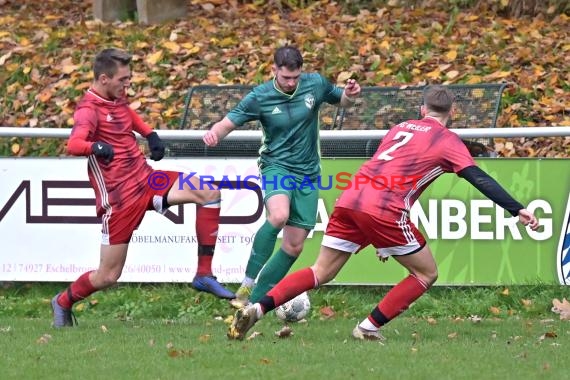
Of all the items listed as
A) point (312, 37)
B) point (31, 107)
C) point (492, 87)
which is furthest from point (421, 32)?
point (31, 107)

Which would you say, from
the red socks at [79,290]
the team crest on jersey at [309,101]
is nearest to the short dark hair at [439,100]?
the team crest on jersey at [309,101]

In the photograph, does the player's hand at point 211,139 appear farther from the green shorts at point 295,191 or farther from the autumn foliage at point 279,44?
the autumn foliage at point 279,44

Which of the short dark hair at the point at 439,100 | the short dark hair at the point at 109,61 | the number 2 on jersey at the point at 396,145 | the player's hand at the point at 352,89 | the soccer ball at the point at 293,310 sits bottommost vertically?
the soccer ball at the point at 293,310

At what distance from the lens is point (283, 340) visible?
888 cm

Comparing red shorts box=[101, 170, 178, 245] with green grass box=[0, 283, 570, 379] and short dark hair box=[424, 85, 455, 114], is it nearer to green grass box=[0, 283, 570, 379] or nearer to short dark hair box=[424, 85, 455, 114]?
green grass box=[0, 283, 570, 379]

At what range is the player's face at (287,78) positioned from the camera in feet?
31.3

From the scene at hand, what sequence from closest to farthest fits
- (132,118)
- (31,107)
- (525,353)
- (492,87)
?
(525,353)
(132,118)
(492,87)
(31,107)

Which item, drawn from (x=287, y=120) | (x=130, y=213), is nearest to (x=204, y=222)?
(x=130, y=213)

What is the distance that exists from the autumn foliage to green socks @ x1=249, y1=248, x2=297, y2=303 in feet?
12.7

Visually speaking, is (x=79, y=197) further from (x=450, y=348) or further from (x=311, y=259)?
(x=450, y=348)

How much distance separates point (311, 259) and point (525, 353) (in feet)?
10.0

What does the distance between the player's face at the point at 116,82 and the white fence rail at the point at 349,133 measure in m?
1.51

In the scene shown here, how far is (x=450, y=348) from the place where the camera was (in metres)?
8.42

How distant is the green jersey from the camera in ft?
31.8
